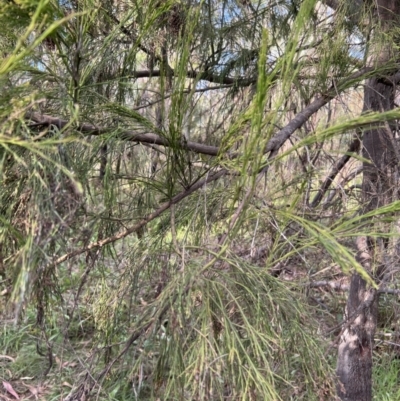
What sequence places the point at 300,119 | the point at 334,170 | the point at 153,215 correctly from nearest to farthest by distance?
the point at 153,215
the point at 300,119
the point at 334,170

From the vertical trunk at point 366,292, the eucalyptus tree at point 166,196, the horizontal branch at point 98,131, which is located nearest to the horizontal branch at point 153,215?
the eucalyptus tree at point 166,196

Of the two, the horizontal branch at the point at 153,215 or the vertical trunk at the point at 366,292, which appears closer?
the horizontal branch at the point at 153,215

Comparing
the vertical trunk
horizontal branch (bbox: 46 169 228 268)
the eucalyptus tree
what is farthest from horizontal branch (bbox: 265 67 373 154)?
the vertical trunk

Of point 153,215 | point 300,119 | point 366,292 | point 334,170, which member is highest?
point 300,119

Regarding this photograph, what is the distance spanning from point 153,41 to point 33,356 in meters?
2.34

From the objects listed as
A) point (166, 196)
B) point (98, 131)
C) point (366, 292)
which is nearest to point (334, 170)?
Result: point (366, 292)

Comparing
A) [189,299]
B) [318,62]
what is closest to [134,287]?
[189,299]

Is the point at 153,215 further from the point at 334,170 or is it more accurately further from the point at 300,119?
the point at 334,170

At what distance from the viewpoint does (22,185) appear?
1.01 meters

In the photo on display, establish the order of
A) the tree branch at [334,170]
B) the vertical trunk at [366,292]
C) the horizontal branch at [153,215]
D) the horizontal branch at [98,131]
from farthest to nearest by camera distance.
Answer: the tree branch at [334,170] → the vertical trunk at [366,292] → the horizontal branch at [153,215] → the horizontal branch at [98,131]

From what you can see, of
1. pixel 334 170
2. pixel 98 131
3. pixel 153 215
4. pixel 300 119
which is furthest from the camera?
pixel 334 170

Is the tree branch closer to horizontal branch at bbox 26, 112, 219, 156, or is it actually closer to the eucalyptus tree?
the eucalyptus tree

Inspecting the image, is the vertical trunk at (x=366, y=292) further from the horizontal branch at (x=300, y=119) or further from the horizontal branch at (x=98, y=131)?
the horizontal branch at (x=98, y=131)

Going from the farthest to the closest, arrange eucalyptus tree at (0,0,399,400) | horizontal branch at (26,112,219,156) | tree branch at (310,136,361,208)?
1. tree branch at (310,136,361,208)
2. horizontal branch at (26,112,219,156)
3. eucalyptus tree at (0,0,399,400)
